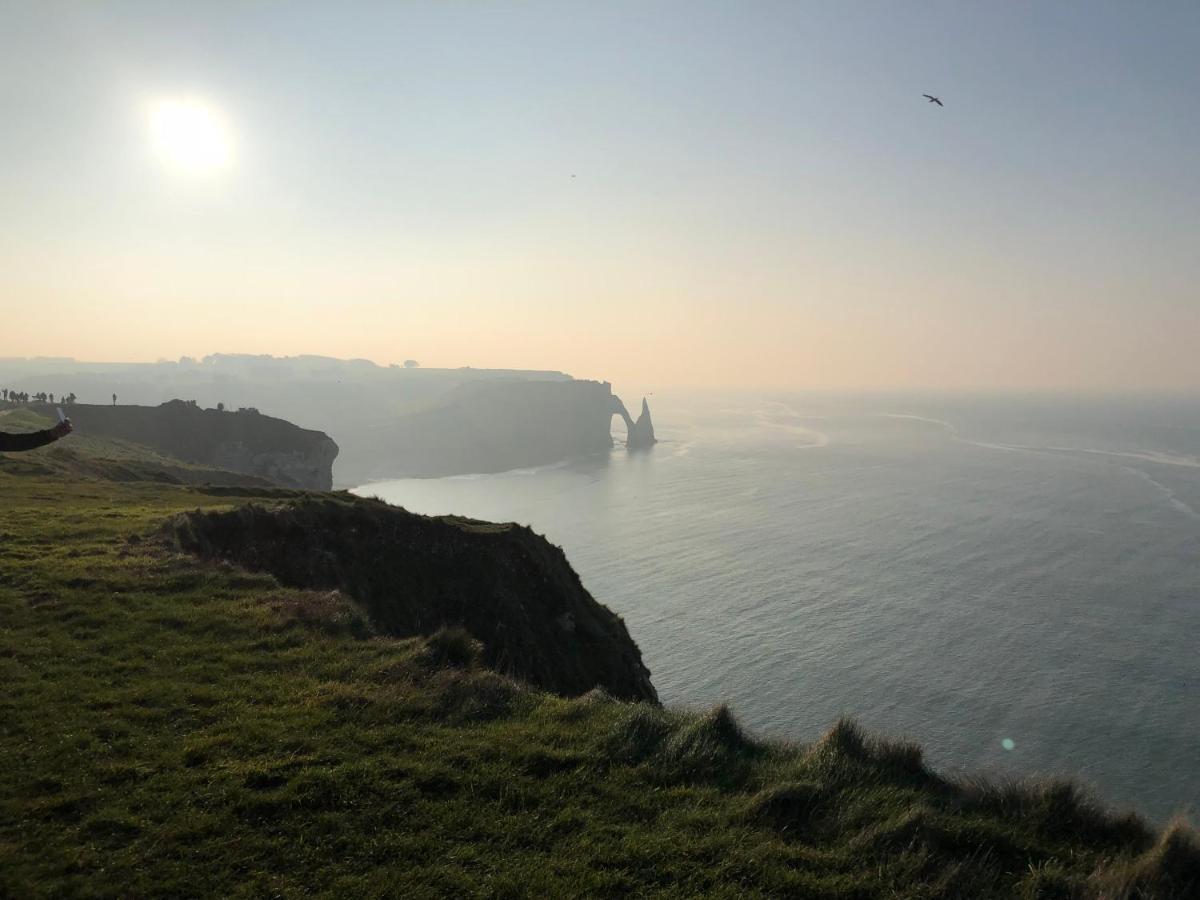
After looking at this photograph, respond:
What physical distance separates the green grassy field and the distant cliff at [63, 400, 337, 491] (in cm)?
8968

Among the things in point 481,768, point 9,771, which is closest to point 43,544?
point 9,771

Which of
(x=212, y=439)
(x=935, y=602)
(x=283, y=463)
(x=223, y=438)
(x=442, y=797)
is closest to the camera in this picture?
(x=442, y=797)

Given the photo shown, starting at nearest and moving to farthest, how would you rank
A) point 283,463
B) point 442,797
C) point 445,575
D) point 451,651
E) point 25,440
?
point 442,797 → point 25,440 → point 451,651 → point 445,575 → point 283,463

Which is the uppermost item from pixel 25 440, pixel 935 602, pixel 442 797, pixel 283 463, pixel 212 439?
pixel 25 440

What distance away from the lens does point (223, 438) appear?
9538cm

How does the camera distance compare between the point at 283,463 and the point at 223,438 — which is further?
the point at 283,463

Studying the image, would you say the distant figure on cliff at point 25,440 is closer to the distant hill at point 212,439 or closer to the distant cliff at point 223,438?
the distant hill at point 212,439

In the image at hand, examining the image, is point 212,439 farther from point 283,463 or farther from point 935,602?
point 935,602

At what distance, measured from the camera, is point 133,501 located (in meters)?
28.3

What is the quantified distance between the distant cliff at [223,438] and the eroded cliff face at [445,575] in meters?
71.1

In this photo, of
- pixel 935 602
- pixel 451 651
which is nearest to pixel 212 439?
pixel 451 651

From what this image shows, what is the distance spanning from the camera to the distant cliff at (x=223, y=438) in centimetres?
8762

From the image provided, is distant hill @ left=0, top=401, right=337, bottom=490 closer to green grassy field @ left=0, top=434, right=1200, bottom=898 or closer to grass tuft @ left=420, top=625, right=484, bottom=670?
grass tuft @ left=420, top=625, right=484, bottom=670

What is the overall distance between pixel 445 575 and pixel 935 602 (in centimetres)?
5539
